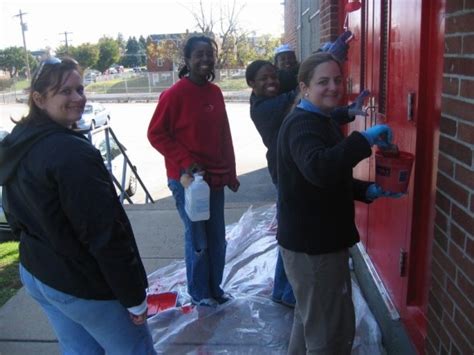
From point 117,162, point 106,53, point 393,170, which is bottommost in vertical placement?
point 117,162

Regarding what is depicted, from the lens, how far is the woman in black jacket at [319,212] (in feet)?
6.79

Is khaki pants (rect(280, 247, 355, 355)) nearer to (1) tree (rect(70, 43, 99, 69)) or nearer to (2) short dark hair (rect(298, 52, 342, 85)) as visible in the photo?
(2) short dark hair (rect(298, 52, 342, 85))

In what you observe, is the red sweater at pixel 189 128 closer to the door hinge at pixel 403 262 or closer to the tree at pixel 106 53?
the door hinge at pixel 403 262

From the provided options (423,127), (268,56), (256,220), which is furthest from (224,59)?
(423,127)

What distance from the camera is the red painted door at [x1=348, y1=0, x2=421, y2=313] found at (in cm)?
267

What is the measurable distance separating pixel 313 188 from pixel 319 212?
11 cm

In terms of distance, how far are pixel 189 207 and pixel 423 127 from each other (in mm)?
1596

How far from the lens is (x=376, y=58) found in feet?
11.3

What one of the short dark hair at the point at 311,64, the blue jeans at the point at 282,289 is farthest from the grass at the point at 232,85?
the short dark hair at the point at 311,64

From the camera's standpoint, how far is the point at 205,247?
3.63m

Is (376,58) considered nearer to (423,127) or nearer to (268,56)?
(423,127)

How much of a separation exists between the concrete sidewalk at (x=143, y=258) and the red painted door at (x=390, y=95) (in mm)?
2128

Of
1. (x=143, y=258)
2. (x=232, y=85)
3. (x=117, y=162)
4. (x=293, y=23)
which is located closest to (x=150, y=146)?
(x=117, y=162)

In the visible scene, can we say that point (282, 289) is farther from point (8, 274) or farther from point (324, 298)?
point (8, 274)
